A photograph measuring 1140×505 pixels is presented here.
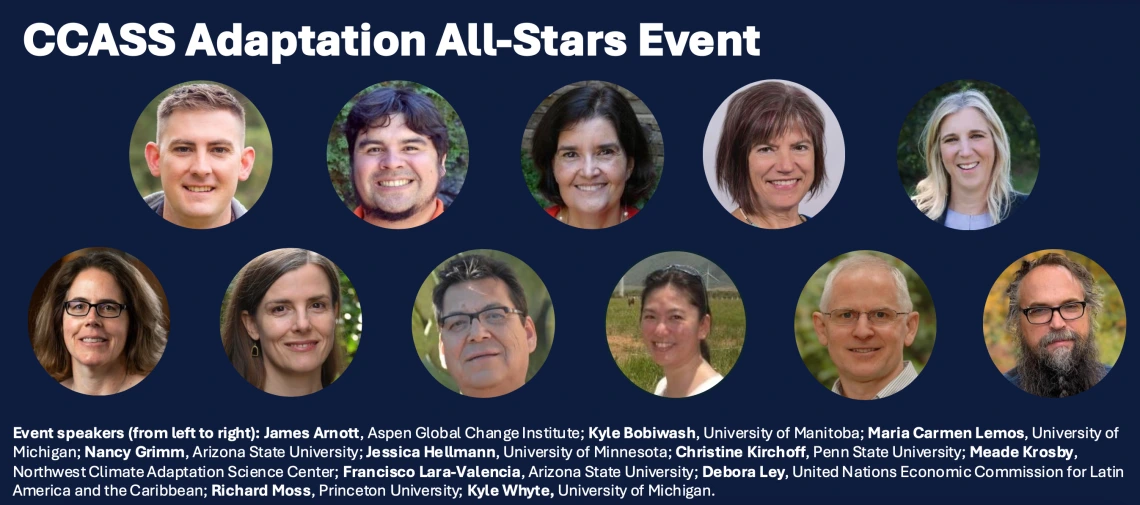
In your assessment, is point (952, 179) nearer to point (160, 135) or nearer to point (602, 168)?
point (602, 168)

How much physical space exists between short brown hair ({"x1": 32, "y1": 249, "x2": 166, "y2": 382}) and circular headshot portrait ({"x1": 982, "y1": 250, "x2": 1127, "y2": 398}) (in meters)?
5.32

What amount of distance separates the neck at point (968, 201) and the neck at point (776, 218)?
105 centimetres

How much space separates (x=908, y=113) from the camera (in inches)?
337

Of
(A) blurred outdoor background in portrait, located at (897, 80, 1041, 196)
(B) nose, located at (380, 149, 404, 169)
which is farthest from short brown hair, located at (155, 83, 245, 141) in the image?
(A) blurred outdoor background in portrait, located at (897, 80, 1041, 196)

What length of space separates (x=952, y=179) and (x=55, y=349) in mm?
5887

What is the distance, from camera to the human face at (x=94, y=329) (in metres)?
8.20

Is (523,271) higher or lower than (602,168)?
lower

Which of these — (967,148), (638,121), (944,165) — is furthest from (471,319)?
(967,148)

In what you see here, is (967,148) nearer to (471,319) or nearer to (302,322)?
(471,319)

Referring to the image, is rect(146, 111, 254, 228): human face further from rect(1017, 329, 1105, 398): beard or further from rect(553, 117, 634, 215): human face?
rect(1017, 329, 1105, 398): beard

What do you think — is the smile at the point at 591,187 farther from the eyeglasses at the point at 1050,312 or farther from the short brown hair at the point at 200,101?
the eyeglasses at the point at 1050,312

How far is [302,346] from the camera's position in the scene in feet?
27.1

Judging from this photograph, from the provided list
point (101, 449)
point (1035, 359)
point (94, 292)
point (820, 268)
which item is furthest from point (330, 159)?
point (1035, 359)

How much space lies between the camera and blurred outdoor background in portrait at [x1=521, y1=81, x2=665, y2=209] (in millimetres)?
8352
